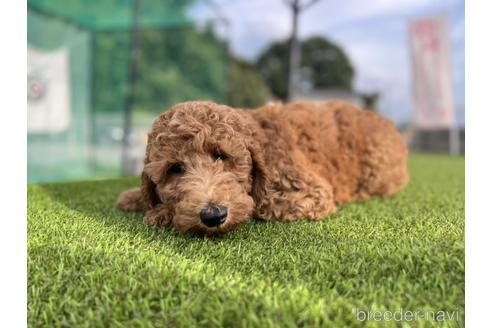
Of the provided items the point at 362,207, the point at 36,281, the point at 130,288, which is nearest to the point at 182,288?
the point at 130,288

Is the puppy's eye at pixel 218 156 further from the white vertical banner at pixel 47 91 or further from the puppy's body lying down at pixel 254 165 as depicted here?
the white vertical banner at pixel 47 91

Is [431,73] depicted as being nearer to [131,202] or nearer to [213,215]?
[131,202]

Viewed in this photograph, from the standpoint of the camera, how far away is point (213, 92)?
10.5 metres

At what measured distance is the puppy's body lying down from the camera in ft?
7.61

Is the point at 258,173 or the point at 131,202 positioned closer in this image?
the point at 258,173

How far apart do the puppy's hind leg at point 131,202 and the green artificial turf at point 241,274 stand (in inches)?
23.6

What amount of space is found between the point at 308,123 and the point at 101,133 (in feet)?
24.6

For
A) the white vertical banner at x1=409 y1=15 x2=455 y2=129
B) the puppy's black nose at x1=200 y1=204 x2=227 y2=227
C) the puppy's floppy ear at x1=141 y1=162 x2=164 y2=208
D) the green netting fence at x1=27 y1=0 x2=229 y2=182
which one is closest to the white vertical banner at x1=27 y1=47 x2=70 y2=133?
the green netting fence at x1=27 y1=0 x2=229 y2=182

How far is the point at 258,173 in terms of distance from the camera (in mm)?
2740

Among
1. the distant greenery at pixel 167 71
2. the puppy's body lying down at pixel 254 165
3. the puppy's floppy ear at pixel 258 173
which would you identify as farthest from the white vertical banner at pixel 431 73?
the puppy's floppy ear at pixel 258 173

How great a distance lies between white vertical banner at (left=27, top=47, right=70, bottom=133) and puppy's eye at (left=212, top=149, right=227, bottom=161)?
6.23 meters

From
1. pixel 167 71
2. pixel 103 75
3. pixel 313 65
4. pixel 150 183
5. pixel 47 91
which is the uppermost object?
pixel 313 65

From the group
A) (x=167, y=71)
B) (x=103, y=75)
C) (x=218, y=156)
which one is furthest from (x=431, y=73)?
(x=218, y=156)

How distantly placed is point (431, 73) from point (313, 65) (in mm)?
23869
